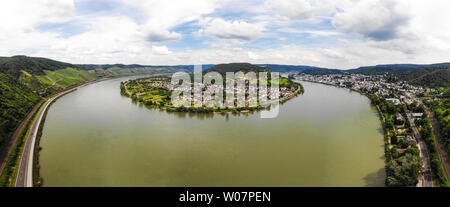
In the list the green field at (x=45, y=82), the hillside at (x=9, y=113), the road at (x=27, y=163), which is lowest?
the road at (x=27, y=163)

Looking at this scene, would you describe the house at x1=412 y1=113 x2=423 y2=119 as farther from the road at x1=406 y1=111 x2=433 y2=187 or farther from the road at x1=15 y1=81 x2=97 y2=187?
the road at x1=15 y1=81 x2=97 y2=187

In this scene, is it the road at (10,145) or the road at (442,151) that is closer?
the road at (442,151)

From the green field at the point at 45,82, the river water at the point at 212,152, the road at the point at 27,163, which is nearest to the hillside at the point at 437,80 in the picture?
the river water at the point at 212,152

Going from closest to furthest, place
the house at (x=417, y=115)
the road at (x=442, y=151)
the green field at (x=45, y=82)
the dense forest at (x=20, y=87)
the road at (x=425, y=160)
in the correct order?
the road at (x=425, y=160) < the road at (x=442, y=151) < the dense forest at (x=20, y=87) < the house at (x=417, y=115) < the green field at (x=45, y=82)

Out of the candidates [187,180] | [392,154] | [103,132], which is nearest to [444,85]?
[392,154]

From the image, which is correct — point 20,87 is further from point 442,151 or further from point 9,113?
point 442,151

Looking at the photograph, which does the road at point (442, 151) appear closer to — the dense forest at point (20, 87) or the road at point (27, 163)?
the road at point (27, 163)

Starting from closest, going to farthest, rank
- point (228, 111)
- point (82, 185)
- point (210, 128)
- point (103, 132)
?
point (82, 185), point (103, 132), point (210, 128), point (228, 111)

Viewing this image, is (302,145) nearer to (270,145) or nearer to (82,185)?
(270,145)

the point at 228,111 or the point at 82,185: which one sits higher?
the point at 228,111
